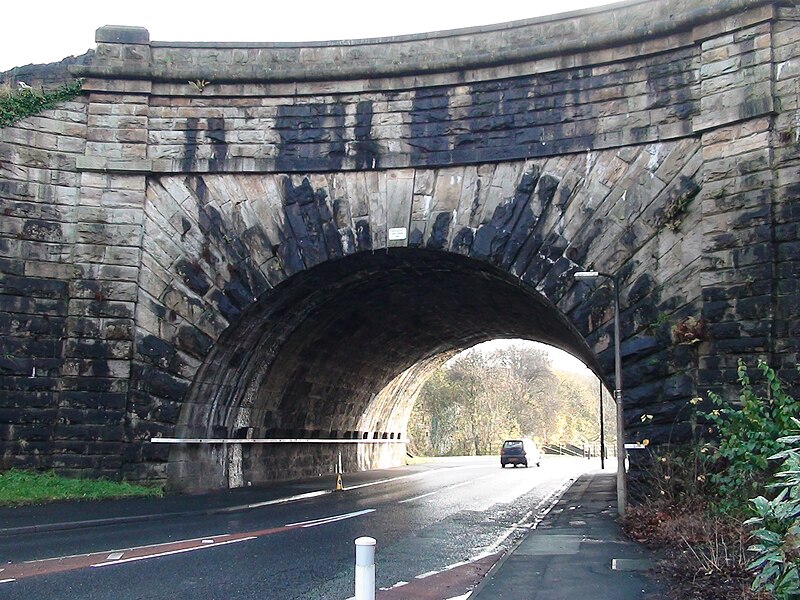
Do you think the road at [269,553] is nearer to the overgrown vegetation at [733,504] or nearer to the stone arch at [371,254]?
the overgrown vegetation at [733,504]

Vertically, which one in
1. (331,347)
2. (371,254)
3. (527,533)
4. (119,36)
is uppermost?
(119,36)

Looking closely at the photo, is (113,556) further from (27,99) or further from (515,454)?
(515,454)

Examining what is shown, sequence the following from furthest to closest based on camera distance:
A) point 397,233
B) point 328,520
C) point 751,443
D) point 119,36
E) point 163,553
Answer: point 119,36
point 397,233
point 328,520
point 751,443
point 163,553

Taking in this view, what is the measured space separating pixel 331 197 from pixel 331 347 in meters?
7.30

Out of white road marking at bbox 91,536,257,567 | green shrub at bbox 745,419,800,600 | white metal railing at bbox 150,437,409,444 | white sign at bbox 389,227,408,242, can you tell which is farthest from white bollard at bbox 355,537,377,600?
white metal railing at bbox 150,437,409,444

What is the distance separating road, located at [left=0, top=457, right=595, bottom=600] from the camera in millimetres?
8484

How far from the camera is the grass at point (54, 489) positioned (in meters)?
15.5

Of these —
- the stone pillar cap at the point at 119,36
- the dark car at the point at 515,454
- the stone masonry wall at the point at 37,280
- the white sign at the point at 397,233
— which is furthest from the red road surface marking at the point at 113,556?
the dark car at the point at 515,454

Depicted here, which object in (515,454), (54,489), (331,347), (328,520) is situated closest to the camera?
(328,520)

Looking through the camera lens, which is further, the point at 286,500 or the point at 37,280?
the point at 286,500

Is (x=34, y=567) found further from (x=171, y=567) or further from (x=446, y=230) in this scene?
(x=446, y=230)

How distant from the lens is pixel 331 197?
17609mm

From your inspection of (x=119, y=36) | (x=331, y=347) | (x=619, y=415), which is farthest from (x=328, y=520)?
(x=119, y=36)

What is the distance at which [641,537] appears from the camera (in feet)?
38.7
